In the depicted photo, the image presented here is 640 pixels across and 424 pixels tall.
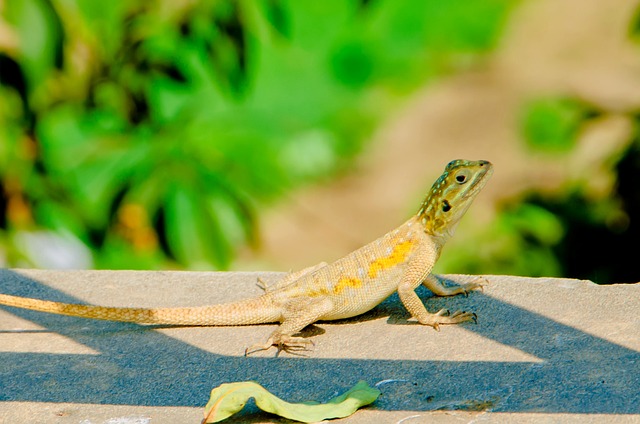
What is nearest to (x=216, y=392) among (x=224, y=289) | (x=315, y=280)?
(x=315, y=280)

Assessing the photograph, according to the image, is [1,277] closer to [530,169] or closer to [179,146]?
[179,146]

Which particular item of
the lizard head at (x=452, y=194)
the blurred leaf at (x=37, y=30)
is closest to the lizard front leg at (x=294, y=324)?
the lizard head at (x=452, y=194)

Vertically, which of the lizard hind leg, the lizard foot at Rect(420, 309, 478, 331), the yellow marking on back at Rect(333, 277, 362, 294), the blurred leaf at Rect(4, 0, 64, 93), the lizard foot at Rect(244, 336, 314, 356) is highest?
the blurred leaf at Rect(4, 0, 64, 93)

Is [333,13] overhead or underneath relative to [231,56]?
overhead

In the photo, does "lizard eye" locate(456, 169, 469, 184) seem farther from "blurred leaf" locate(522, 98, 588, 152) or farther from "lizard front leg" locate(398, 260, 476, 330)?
"blurred leaf" locate(522, 98, 588, 152)

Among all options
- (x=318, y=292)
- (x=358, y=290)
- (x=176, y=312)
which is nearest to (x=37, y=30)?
(x=176, y=312)

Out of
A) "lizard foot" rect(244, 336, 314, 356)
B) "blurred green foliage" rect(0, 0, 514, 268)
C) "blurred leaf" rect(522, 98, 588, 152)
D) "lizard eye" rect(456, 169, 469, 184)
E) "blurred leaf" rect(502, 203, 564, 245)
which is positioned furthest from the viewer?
"blurred leaf" rect(522, 98, 588, 152)

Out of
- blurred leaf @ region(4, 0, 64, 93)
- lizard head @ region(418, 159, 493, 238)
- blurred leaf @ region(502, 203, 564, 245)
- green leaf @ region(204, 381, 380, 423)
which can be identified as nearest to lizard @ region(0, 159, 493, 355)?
lizard head @ region(418, 159, 493, 238)
